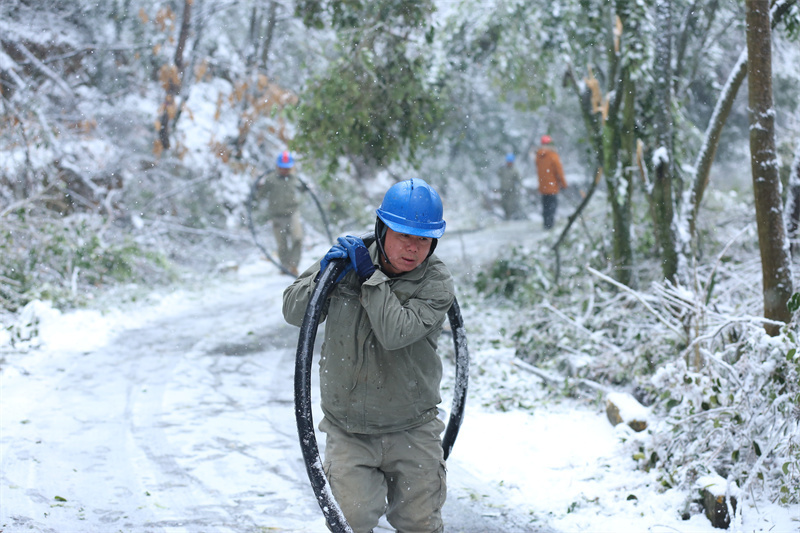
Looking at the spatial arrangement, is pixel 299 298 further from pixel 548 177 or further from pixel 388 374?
pixel 548 177

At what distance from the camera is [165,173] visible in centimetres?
1443

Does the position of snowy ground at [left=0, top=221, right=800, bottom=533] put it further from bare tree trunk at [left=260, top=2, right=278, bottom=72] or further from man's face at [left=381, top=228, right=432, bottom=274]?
bare tree trunk at [left=260, top=2, right=278, bottom=72]

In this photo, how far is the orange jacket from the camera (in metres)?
14.3

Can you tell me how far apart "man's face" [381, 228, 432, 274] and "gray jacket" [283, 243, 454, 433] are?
7 centimetres

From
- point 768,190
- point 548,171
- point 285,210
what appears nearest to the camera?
point 768,190

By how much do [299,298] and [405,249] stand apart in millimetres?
502

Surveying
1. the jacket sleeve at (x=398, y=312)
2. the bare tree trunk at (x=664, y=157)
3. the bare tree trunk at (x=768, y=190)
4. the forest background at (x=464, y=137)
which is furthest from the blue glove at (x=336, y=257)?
the bare tree trunk at (x=664, y=157)

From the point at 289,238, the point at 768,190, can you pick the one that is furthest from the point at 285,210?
the point at 768,190

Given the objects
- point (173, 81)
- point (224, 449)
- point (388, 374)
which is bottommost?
point (224, 449)

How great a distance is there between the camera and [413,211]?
274 cm

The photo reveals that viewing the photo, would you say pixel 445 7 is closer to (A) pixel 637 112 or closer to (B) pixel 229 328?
(A) pixel 637 112

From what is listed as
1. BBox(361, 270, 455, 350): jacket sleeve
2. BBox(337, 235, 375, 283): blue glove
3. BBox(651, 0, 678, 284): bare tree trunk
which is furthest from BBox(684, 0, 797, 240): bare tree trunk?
BBox(337, 235, 375, 283): blue glove

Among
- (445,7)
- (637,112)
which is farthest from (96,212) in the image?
(637,112)

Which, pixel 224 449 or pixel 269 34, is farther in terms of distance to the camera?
pixel 269 34
